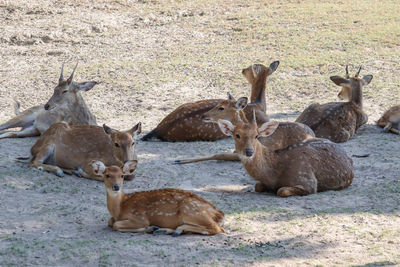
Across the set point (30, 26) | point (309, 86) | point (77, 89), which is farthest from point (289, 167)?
point (30, 26)

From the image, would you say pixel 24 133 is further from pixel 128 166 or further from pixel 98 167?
pixel 98 167

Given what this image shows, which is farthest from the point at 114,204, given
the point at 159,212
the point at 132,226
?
the point at 159,212

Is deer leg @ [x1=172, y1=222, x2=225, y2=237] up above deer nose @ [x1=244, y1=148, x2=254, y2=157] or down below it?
below

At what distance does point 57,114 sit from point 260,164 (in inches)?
150

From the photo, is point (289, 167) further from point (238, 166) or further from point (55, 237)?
point (55, 237)

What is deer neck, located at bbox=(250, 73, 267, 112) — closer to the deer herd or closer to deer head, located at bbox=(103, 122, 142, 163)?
the deer herd

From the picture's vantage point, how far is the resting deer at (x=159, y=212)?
6.28 meters

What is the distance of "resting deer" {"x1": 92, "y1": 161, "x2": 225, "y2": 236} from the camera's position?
6281 millimetres

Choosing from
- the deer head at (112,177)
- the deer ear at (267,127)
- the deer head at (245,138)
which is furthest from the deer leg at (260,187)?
the deer head at (112,177)

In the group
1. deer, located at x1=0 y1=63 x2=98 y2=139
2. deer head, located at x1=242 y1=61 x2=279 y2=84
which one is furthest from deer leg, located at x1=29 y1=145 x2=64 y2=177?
deer head, located at x1=242 y1=61 x2=279 y2=84

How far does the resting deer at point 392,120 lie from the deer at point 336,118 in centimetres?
29

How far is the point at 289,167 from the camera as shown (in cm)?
796

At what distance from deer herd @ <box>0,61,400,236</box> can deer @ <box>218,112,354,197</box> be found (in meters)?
0.01

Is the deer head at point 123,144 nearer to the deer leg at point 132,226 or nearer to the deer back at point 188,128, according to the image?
the deer leg at point 132,226
